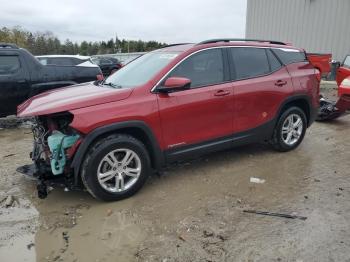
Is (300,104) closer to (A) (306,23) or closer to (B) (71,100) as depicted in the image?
(B) (71,100)

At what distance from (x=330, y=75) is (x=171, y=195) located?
51.2ft

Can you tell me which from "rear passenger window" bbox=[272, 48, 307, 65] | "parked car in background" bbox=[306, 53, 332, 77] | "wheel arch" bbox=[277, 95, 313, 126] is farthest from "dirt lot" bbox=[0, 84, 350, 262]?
"parked car in background" bbox=[306, 53, 332, 77]

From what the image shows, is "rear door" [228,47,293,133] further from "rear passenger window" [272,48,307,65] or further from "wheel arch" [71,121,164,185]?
"wheel arch" [71,121,164,185]

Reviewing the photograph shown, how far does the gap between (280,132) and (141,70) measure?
2.46 m

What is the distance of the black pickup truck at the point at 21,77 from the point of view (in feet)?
24.7

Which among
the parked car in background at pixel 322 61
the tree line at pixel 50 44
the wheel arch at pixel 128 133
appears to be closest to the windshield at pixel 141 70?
the wheel arch at pixel 128 133

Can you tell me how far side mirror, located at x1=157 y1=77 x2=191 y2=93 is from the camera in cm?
423

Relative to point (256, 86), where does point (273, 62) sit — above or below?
above

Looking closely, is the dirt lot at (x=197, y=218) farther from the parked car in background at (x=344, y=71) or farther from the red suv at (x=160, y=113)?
the parked car in background at (x=344, y=71)

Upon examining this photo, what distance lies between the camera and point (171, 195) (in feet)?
14.6

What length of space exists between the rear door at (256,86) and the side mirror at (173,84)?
3.29ft

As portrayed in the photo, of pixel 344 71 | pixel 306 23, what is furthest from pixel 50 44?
pixel 344 71

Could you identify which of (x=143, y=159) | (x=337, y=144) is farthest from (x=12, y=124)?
(x=337, y=144)

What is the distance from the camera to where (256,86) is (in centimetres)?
524
